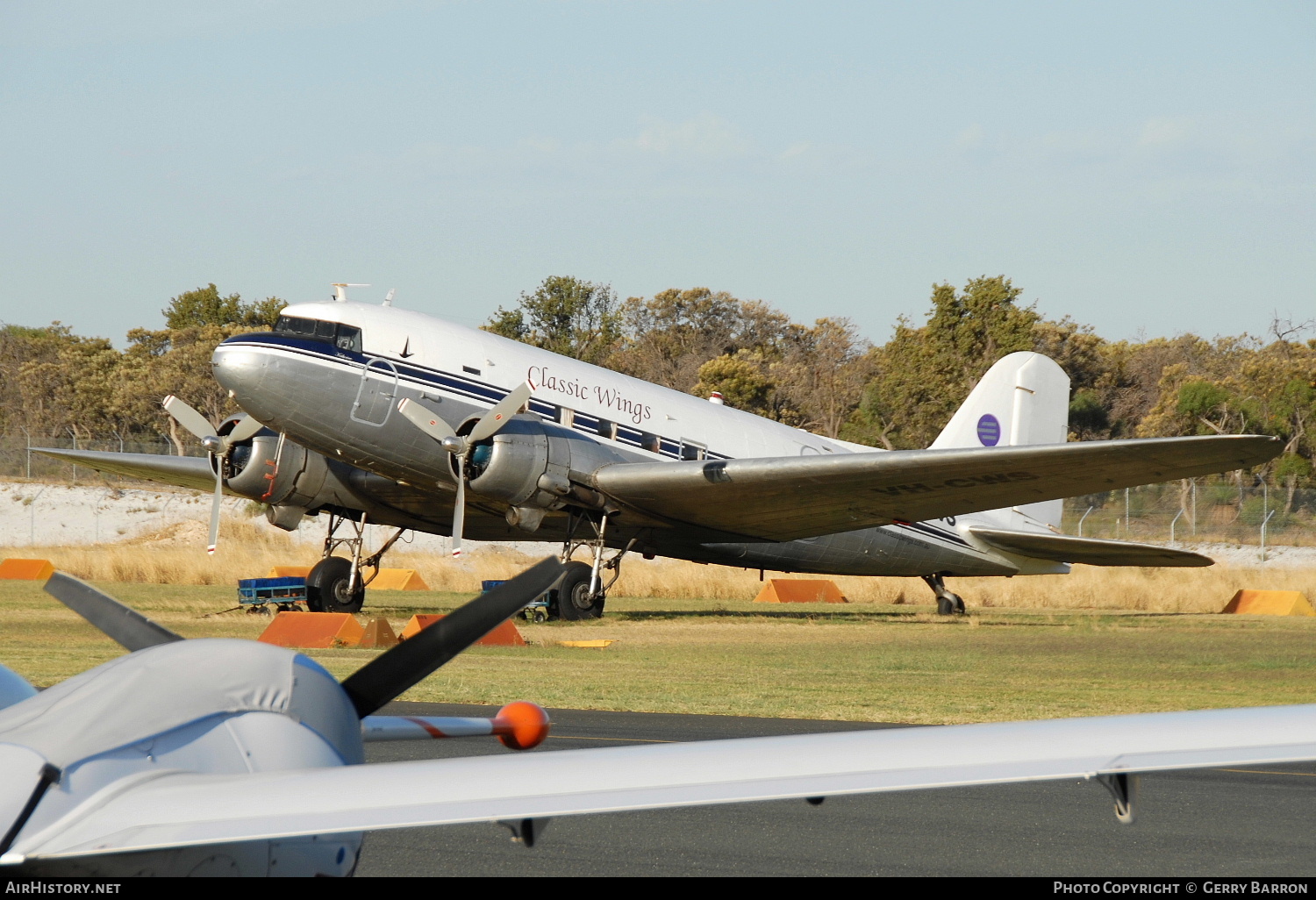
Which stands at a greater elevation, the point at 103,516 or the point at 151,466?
the point at 151,466

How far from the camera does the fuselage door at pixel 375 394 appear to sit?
19422mm

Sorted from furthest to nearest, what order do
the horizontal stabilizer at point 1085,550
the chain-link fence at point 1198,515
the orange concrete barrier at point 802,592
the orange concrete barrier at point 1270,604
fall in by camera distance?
the chain-link fence at point 1198,515
the orange concrete barrier at point 802,592
the orange concrete barrier at point 1270,604
the horizontal stabilizer at point 1085,550

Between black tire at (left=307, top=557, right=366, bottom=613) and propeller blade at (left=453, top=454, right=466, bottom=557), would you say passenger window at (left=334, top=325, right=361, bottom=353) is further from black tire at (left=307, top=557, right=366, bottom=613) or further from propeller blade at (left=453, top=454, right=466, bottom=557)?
black tire at (left=307, top=557, right=366, bottom=613)

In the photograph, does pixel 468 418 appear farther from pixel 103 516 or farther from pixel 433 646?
pixel 103 516

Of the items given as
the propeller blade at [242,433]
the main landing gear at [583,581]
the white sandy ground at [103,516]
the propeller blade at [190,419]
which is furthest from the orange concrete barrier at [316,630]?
the white sandy ground at [103,516]

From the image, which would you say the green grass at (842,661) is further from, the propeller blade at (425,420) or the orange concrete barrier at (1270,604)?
the propeller blade at (425,420)

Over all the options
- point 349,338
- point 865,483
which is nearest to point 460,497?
point 349,338

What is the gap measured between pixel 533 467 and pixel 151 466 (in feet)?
36.7

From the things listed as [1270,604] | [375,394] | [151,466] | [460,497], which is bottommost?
[1270,604]

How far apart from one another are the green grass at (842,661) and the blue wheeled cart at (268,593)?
1.99 ft

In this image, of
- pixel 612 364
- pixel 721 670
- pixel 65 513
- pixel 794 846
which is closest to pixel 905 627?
pixel 721 670

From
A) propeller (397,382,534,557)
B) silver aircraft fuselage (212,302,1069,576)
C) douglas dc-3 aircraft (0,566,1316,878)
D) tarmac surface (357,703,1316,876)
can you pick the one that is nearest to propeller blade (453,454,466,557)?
propeller (397,382,534,557)

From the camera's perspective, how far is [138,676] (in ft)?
9.99

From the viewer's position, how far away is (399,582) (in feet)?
121
